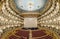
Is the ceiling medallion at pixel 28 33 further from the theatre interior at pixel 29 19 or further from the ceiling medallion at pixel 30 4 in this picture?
the ceiling medallion at pixel 30 4

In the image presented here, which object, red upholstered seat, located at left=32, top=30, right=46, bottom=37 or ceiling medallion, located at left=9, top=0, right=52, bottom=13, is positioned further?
ceiling medallion, located at left=9, top=0, right=52, bottom=13

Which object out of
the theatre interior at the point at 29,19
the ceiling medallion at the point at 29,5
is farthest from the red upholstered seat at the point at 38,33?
the ceiling medallion at the point at 29,5

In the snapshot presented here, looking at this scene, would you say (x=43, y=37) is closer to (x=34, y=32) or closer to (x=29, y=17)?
(x=34, y=32)

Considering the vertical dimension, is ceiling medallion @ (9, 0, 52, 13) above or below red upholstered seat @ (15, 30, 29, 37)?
above

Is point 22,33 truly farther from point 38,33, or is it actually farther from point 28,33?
point 38,33

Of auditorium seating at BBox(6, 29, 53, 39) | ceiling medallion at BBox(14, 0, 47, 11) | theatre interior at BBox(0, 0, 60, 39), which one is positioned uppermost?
ceiling medallion at BBox(14, 0, 47, 11)

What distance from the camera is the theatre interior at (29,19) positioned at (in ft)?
10.3

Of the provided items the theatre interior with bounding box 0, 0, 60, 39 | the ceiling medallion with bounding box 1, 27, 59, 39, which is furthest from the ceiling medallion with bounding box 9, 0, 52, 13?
the ceiling medallion with bounding box 1, 27, 59, 39

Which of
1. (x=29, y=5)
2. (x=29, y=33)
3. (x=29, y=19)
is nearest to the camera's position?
(x=29, y=33)

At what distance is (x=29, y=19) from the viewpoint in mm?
3482

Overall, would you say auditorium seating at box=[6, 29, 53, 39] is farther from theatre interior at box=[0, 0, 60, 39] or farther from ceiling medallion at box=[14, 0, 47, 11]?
ceiling medallion at box=[14, 0, 47, 11]

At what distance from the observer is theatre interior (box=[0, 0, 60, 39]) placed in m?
3.15

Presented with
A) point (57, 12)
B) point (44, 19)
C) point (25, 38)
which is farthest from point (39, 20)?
point (25, 38)

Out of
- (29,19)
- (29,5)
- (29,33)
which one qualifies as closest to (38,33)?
→ (29,33)
